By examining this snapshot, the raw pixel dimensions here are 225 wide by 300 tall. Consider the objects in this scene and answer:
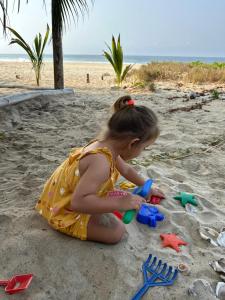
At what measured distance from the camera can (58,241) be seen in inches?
68.7

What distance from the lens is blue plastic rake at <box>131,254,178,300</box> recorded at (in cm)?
154

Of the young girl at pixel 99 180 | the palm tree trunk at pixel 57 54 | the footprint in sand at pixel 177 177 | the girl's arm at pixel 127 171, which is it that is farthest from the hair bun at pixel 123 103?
the palm tree trunk at pixel 57 54

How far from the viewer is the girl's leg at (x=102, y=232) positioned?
174cm

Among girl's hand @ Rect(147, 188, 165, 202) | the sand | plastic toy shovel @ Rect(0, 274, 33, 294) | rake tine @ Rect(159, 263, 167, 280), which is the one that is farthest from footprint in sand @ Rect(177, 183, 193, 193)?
plastic toy shovel @ Rect(0, 274, 33, 294)

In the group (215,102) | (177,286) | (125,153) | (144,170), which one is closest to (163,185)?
Result: (144,170)

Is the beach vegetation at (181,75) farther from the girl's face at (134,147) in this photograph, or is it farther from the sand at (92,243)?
the girl's face at (134,147)

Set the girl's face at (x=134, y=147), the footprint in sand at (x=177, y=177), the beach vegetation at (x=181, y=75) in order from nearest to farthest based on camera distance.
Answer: the girl's face at (x=134, y=147) → the footprint in sand at (x=177, y=177) → the beach vegetation at (x=181, y=75)

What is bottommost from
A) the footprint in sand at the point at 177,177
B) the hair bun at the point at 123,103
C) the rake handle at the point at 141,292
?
the rake handle at the point at 141,292

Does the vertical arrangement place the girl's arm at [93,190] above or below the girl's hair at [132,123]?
below

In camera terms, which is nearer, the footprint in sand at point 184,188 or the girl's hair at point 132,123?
the girl's hair at point 132,123

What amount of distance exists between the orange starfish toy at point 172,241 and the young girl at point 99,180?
0.23 meters

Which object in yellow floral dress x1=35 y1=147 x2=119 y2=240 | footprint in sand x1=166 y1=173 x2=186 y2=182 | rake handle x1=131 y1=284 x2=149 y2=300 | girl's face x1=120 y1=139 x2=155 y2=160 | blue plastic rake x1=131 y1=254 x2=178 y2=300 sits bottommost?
rake handle x1=131 y1=284 x2=149 y2=300

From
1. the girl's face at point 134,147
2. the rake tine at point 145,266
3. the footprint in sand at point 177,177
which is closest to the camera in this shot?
the rake tine at point 145,266

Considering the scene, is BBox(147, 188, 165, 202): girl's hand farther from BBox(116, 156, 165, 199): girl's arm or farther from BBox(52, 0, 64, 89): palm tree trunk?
BBox(52, 0, 64, 89): palm tree trunk
